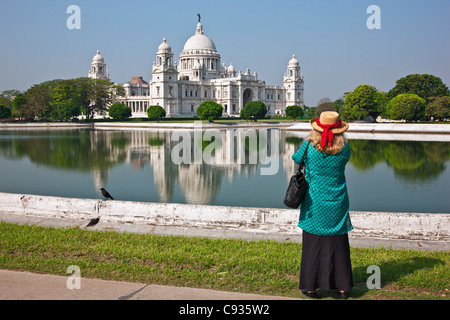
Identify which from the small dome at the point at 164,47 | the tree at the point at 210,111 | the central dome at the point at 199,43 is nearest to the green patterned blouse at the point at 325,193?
the tree at the point at 210,111

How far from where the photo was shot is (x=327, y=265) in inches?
→ 182

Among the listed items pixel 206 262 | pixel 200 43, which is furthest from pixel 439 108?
pixel 200 43

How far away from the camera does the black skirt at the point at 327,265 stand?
4.62 m

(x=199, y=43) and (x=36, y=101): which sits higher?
(x=199, y=43)

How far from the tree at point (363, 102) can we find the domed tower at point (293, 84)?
170 feet

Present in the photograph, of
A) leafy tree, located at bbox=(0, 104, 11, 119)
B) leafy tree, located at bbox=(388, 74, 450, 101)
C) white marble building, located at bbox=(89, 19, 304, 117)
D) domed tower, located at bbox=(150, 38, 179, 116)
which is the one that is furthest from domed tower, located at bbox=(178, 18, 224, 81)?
leafy tree, located at bbox=(388, 74, 450, 101)

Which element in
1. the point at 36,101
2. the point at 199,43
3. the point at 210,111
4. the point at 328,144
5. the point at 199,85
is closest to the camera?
the point at 328,144

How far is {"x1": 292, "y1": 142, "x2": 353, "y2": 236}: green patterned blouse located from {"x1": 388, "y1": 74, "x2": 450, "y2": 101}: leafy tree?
65534 mm

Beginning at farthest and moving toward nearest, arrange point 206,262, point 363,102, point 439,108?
point 363,102
point 439,108
point 206,262

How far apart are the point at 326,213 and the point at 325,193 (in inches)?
8.3

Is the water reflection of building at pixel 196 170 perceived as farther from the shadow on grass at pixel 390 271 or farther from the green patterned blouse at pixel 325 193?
the green patterned blouse at pixel 325 193

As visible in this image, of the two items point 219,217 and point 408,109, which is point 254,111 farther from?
point 219,217

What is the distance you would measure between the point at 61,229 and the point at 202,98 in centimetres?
8988
